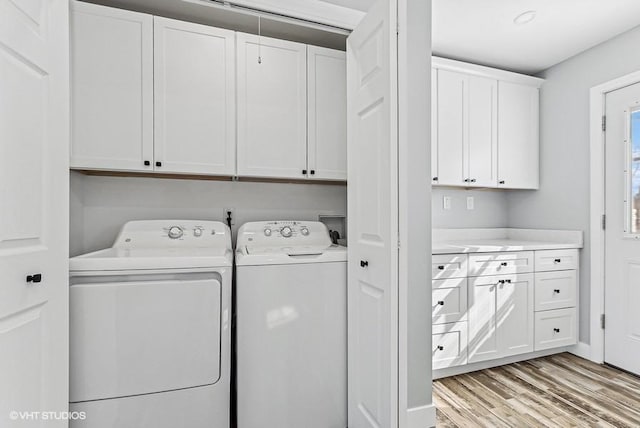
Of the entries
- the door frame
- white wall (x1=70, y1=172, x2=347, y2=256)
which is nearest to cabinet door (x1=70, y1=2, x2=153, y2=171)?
white wall (x1=70, y1=172, x2=347, y2=256)

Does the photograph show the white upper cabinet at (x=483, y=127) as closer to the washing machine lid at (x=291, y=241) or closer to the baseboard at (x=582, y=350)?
the washing machine lid at (x=291, y=241)

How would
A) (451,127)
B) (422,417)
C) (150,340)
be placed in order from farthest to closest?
(451,127) < (422,417) < (150,340)

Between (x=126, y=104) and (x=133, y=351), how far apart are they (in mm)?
1254

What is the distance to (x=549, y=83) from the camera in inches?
122

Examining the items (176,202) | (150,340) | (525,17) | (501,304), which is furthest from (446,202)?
(150,340)

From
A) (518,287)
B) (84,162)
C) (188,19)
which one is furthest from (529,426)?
(188,19)

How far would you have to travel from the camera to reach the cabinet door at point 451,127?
2.81 metres

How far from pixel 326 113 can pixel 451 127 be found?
1260 mm

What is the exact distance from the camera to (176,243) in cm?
200

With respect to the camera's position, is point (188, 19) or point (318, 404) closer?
point (318, 404)

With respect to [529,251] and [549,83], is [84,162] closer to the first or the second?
[529,251]

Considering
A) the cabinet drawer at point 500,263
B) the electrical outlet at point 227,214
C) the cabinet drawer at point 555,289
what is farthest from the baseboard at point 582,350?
the electrical outlet at point 227,214

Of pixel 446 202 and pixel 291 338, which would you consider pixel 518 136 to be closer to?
pixel 446 202

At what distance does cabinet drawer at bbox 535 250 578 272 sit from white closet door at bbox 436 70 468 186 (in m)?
0.83
